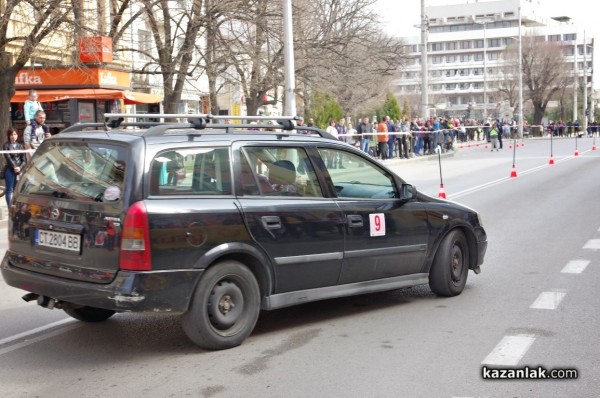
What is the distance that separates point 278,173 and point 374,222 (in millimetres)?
1038

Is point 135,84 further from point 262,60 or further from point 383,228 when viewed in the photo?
point 383,228

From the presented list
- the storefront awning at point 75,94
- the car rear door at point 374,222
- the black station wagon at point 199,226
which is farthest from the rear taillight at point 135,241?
the storefront awning at point 75,94

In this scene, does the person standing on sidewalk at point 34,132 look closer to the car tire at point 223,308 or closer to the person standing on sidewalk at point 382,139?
the car tire at point 223,308

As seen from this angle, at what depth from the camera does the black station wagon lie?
5.77 m

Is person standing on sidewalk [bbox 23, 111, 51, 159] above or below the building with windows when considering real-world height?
below

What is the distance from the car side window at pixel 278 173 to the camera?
650cm

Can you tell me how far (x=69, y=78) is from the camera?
26.8 metres

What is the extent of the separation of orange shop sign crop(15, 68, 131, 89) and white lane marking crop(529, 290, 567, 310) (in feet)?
65.7

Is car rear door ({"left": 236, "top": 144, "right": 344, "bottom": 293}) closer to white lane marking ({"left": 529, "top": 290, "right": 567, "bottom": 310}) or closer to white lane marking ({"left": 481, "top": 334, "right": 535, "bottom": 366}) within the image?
white lane marking ({"left": 481, "top": 334, "right": 535, "bottom": 366})

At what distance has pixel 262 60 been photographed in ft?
95.0

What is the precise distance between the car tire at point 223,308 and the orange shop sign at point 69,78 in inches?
809

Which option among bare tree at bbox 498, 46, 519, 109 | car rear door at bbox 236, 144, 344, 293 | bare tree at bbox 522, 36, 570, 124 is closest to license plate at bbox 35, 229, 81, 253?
car rear door at bbox 236, 144, 344, 293

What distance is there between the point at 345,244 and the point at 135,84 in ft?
105

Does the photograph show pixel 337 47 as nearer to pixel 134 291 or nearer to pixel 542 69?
pixel 134 291
